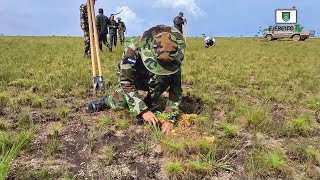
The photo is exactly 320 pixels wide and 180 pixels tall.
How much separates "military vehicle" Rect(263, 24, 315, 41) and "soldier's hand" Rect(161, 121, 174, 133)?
3160 centimetres

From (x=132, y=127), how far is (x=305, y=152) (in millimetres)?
1982

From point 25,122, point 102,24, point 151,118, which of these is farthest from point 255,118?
point 102,24

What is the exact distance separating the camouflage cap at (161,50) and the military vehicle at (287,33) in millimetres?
31431

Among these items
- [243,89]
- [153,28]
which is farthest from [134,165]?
[243,89]

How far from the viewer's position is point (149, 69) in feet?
13.2

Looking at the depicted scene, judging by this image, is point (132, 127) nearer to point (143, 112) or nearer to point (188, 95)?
point (143, 112)

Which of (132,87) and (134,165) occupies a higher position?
(132,87)

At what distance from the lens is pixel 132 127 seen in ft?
15.1

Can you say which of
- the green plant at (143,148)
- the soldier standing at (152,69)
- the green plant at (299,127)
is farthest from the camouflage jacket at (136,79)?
the green plant at (299,127)

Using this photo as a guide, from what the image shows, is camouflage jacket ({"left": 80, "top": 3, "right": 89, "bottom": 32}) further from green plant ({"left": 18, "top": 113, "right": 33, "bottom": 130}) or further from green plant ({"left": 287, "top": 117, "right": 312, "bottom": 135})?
green plant ({"left": 287, "top": 117, "right": 312, "bottom": 135})

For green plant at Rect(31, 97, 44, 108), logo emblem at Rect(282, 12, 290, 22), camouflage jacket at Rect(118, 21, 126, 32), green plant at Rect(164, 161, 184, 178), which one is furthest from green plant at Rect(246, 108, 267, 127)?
logo emblem at Rect(282, 12, 290, 22)

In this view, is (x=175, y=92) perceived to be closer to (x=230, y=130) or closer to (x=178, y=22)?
(x=230, y=130)

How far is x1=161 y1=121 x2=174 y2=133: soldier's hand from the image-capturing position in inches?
162

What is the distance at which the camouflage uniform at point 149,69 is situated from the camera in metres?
4.02
